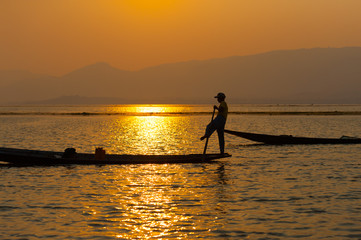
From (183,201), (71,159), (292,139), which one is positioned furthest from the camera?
(292,139)

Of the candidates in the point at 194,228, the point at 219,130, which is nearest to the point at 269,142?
the point at 219,130

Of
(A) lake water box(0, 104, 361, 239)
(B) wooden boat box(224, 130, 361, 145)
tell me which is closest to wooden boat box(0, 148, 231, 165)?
(A) lake water box(0, 104, 361, 239)

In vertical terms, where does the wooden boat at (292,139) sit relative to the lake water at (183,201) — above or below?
above

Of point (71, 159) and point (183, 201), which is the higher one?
point (71, 159)

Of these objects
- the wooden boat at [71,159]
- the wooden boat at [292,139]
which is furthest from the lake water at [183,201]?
the wooden boat at [292,139]

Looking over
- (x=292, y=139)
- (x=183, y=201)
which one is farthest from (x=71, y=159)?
(x=292, y=139)

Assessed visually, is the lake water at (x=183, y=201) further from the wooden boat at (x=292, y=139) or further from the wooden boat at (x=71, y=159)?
the wooden boat at (x=292, y=139)

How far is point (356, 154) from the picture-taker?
33.2 metres

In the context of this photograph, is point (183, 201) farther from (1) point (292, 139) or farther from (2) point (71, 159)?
(1) point (292, 139)

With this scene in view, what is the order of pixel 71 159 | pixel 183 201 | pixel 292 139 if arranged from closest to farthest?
pixel 183 201 < pixel 71 159 < pixel 292 139

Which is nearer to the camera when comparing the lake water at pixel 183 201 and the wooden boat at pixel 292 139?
the lake water at pixel 183 201

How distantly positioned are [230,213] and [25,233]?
17.0 ft

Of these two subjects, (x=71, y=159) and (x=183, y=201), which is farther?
(x=71, y=159)

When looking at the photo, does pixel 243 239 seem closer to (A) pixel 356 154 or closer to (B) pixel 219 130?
(B) pixel 219 130
